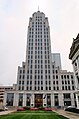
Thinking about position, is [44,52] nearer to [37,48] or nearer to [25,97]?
[37,48]

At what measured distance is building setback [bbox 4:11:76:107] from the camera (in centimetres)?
7675

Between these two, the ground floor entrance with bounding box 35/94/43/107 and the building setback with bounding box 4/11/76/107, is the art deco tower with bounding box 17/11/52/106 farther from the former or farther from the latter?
the ground floor entrance with bounding box 35/94/43/107

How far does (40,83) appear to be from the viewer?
7981 cm

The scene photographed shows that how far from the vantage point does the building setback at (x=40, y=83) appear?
252 ft

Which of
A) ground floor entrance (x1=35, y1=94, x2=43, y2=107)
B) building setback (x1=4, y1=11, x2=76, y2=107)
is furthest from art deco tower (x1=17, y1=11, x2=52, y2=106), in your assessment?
ground floor entrance (x1=35, y1=94, x2=43, y2=107)

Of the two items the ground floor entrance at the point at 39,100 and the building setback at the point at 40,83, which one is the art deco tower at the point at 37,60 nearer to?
the building setback at the point at 40,83

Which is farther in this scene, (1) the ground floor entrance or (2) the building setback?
(1) the ground floor entrance

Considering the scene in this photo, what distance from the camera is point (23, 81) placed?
79.8m

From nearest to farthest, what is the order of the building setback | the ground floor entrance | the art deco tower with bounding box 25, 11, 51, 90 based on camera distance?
the building setback → the ground floor entrance → the art deco tower with bounding box 25, 11, 51, 90

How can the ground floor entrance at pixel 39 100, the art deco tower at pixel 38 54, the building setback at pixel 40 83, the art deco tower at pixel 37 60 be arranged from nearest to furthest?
1. the building setback at pixel 40 83
2. the ground floor entrance at pixel 39 100
3. the art deco tower at pixel 37 60
4. the art deco tower at pixel 38 54

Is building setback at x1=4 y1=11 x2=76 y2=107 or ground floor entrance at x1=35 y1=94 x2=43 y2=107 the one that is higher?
building setback at x1=4 y1=11 x2=76 y2=107

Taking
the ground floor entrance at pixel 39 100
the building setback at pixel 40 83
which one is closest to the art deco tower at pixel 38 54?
the building setback at pixel 40 83

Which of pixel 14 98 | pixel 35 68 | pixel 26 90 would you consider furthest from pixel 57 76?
pixel 14 98

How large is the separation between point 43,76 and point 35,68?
292 inches
